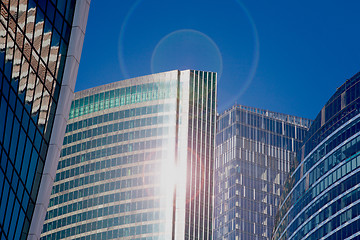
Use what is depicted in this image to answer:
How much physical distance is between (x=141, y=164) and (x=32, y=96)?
127 m

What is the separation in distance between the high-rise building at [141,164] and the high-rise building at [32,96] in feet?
381

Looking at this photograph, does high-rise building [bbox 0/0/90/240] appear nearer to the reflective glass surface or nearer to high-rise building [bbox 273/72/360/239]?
the reflective glass surface

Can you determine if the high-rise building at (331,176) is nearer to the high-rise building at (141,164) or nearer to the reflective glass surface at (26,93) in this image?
the high-rise building at (141,164)

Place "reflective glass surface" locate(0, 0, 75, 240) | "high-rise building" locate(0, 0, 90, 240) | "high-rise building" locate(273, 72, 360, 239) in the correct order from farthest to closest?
"high-rise building" locate(273, 72, 360, 239) < "high-rise building" locate(0, 0, 90, 240) < "reflective glass surface" locate(0, 0, 75, 240)

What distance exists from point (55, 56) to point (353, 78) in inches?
3395

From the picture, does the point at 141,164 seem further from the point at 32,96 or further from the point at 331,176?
the point at 32,96

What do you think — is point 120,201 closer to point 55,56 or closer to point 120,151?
point 120,151

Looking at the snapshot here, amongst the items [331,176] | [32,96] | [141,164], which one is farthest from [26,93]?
[141,164]

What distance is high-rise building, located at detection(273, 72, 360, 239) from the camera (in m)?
119

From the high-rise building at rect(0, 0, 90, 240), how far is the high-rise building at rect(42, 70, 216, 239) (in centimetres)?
11618

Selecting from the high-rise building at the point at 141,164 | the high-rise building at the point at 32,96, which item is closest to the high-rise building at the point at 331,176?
the high-rise building at the point at 141,164

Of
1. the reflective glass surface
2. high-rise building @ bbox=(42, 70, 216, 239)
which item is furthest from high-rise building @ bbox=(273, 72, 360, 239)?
the reflective glass surface

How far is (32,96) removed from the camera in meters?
45.8

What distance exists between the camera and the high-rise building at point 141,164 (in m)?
167
